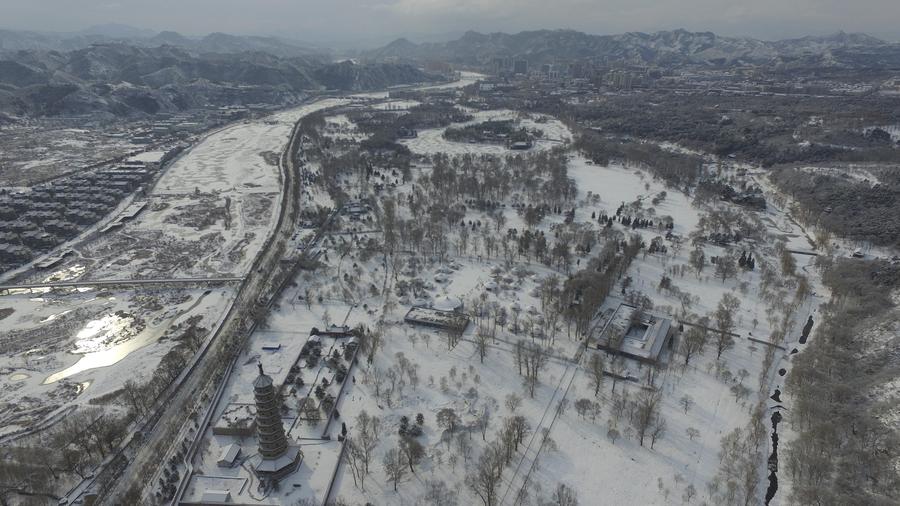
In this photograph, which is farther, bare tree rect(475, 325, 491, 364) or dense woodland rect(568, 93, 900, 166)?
dense woodland rect(568, 93, 900, 166)

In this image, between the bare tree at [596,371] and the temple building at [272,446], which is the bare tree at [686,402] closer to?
the bare tree at [596,371]

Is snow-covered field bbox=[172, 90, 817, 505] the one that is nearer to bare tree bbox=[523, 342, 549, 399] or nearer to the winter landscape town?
the winter landscape town

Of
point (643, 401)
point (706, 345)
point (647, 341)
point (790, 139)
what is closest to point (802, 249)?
point (706, 345)

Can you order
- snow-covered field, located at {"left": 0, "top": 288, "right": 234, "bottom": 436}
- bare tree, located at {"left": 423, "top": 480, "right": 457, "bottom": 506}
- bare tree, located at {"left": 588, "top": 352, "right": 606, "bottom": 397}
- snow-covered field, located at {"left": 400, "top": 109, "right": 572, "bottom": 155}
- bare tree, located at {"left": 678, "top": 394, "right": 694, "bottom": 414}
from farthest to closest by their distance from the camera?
snow-covered field, located at {"left": 400, "top": 109, "right": 572, "bottom": 155} → snow-covered field, located at {"left": 0, "top": 288, "right": 234, "bottom": 436} → bare tree, located at {"left": 588, "top": 352, "right": 606, "bottom": 397} → bare tree, located at {"left": 678, "top": 394, "right": 694, "bottom": 414} → bare tree, located at {"left": 423, "top": 480, "right": 457, "bottom": 506}

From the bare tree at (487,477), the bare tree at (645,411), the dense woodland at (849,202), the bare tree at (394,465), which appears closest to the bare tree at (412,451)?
the bare tree at (394,465)

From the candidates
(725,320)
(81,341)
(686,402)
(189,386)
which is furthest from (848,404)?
(81,341)

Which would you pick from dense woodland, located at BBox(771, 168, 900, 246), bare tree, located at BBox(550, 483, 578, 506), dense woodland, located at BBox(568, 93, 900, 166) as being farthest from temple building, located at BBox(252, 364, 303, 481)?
dense woodland, located at BBox(568, 93, 900, 166)

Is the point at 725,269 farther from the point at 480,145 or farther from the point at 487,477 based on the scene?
the point at 480,145

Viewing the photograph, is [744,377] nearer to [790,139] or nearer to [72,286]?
[72,286]

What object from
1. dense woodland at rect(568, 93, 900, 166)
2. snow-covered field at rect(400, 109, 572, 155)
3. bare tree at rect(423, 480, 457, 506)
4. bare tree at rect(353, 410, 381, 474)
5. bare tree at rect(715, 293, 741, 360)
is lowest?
bare tree at rect(423, 480, 457, 506)
